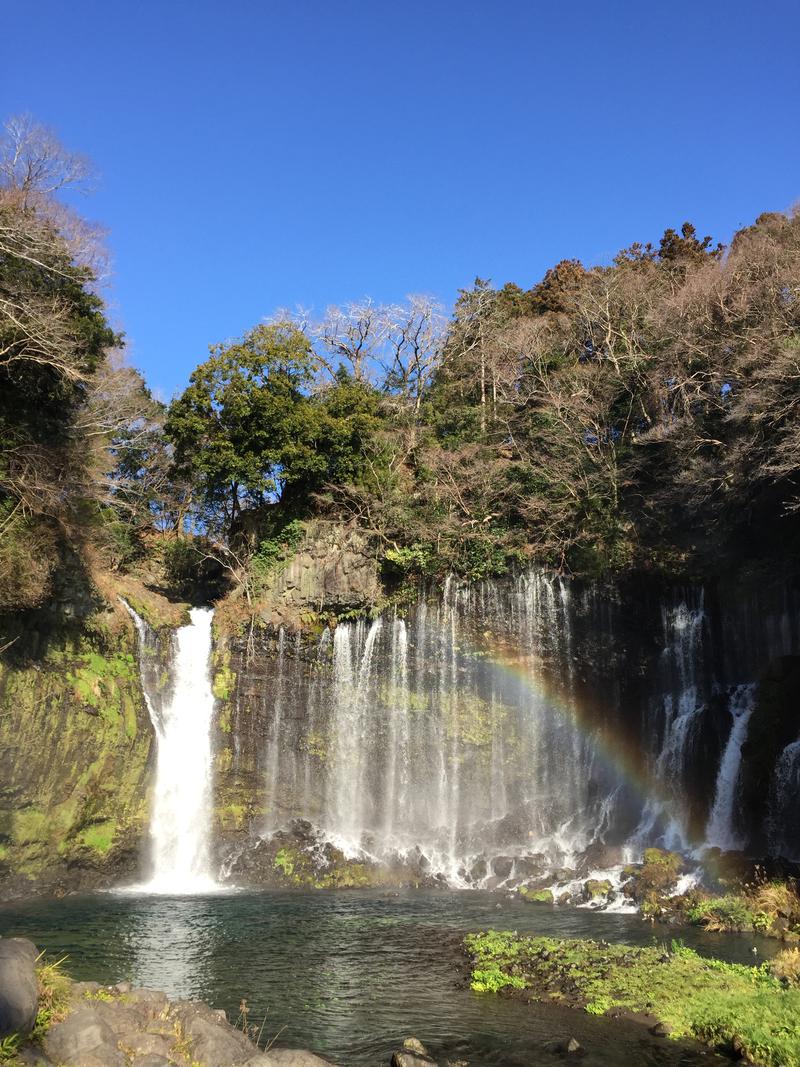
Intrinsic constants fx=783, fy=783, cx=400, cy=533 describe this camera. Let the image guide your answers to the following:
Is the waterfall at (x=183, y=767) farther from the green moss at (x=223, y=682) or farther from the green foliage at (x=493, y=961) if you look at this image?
the green foliage at (x=493, y=961)

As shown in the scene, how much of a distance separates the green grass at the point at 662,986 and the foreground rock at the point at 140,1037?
16.7 ft

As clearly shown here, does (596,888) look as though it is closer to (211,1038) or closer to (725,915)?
(725,915)

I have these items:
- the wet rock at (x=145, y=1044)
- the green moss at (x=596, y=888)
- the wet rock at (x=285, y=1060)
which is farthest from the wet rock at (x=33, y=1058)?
the green moss at (x=596, y=888)

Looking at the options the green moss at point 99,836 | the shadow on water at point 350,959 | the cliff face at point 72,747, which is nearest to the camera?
the shadow on water at point 350,959

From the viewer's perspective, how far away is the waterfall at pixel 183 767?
75.5 ft

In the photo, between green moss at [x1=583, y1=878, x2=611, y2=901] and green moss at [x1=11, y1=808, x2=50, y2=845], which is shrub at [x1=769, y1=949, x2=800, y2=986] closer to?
green moss at [x1=583, y1=878, x2=611, y2=901]

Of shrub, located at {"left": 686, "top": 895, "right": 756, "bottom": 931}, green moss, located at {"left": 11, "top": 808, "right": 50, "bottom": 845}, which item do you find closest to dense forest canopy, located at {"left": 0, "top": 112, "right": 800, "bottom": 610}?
green moss, located at {"left": 11, "top": 808, "right": 50, "bottom": 845}

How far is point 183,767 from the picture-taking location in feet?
80.1

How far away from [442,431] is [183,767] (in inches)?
704

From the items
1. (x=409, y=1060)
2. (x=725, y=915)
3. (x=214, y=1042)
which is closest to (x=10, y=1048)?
(x=214, y=1042)

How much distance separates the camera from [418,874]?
76.2 ft

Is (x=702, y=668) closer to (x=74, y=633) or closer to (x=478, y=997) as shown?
(x=478, y=997)

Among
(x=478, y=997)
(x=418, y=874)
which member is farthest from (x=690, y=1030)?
(x=418, y=874)

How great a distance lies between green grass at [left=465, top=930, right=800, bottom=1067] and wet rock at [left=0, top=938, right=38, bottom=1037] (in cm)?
739
